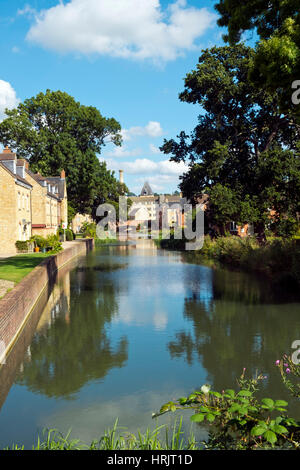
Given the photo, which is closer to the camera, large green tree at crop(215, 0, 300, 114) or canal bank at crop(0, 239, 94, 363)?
large green tree at crop(215, 0, 300, 114)

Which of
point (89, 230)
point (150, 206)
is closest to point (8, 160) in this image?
point (89, 230)

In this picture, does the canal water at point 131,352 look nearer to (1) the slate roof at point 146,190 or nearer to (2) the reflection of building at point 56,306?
(2) the reflection of building at point 56,306

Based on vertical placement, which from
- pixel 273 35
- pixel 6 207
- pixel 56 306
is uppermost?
pixel 273 35

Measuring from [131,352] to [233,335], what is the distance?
3.51m

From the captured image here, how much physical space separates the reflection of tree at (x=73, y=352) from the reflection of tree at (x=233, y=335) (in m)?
1.98

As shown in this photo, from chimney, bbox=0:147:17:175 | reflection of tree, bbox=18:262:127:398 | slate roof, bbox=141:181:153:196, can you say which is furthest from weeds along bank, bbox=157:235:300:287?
slate roof, bbox=141:181:153:196

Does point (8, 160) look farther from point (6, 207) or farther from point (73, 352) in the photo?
point (73, 352)

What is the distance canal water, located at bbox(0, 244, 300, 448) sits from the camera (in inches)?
292

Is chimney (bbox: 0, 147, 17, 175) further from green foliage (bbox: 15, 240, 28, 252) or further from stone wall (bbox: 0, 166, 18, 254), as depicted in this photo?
green foliage (bbox: 15, 240, 28, 252)

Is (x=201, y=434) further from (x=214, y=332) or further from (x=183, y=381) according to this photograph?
(x=214, y=332)

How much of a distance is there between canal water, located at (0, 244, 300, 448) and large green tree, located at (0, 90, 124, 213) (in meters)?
36.4

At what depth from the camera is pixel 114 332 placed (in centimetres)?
1284

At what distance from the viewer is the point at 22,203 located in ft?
120

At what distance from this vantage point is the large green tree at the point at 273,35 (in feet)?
29.9
